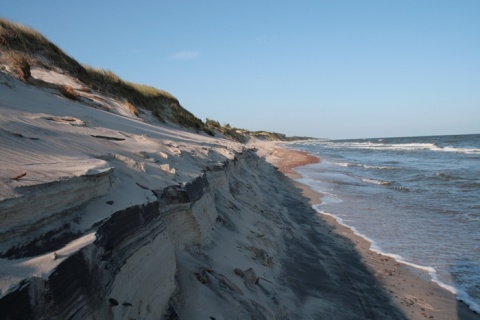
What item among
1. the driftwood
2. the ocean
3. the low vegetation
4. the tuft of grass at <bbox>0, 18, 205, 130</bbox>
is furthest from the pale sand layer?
the tuft of grass at <bbox>0, 18, 205, 130</bbox>

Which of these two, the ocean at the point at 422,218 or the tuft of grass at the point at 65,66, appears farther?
the tuft of grass at the point at 65,66

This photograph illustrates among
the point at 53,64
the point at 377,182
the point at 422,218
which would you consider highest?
the point at 53,64

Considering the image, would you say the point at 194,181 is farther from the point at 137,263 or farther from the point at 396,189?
the point at 396,189

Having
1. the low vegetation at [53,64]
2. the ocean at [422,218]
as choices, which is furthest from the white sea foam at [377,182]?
the low vegetation at [53,64]

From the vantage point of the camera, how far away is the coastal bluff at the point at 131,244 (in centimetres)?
181

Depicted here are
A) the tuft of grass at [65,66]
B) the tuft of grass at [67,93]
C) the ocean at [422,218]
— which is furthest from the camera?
the tuft of grass at [65,66]

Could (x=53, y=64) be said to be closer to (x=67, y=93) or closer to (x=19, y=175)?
(x=67, y=93)

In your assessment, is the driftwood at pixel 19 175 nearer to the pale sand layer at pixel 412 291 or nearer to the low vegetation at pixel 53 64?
the pale sand layer at pixel 412 291

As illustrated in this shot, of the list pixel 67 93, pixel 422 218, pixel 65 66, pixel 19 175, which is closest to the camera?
pixel 19 175

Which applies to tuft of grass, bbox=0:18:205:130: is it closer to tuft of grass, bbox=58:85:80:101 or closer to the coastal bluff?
tuft of grass, bbox=58:85:80:101

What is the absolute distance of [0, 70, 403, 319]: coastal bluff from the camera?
1.81 meters

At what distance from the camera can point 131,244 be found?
2492 millimetres

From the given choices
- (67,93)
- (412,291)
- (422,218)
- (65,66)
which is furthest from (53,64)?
(422,218)

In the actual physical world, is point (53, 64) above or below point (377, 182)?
above
